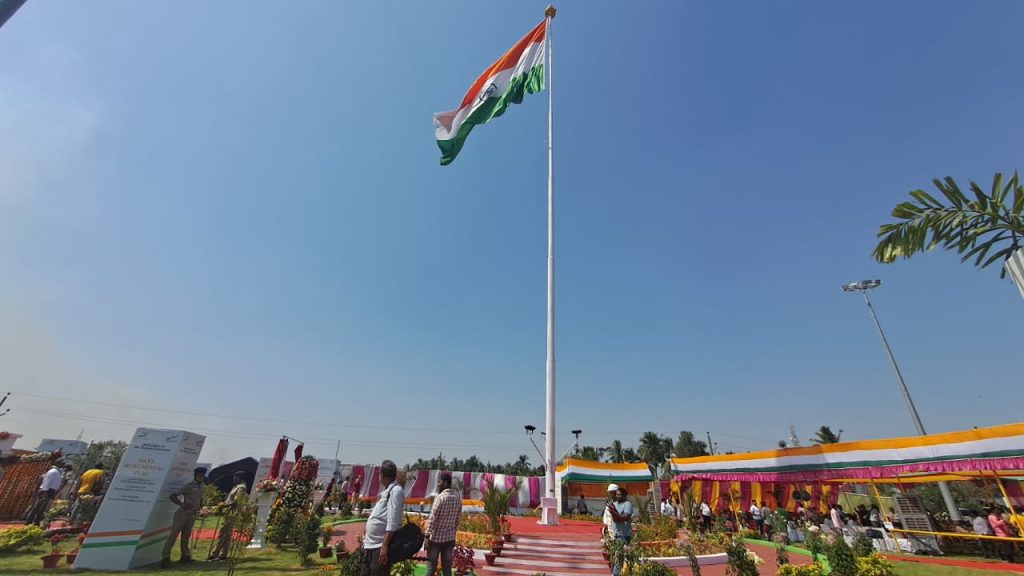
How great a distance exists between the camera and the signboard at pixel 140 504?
760 centimetres

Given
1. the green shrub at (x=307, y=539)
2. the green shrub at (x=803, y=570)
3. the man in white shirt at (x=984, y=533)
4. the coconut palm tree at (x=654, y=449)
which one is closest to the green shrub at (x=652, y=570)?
the green shrub at (x=803, y=570)

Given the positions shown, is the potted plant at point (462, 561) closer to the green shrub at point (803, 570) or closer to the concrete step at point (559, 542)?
the concrete step at point (559, 542)

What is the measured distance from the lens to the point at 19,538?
880cm

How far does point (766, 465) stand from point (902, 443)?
556cm

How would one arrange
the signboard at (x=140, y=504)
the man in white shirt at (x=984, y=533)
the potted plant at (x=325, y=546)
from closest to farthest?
1. the signboard at (x=140, y=504)
2. the potted plant at (x=325, y=546)
3. the man in white shirt at (x=984, y=533)

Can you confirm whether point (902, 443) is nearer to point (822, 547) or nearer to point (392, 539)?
point (822, 547)

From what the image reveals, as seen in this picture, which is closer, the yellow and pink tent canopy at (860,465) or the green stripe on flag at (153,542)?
the green stripe on flag at (153,542)

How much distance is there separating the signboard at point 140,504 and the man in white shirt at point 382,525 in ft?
21.1

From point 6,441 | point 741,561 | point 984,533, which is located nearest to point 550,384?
point 741,561

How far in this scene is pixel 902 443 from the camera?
13117mm

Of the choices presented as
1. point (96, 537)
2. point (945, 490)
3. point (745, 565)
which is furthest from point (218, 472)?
point (945, 490)

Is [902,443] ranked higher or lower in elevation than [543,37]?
lower

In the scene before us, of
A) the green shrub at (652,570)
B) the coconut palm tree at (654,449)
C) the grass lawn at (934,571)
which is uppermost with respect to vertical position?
the coconut palm tree at (654,449)

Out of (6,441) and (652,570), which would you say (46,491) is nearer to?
(6,441)
